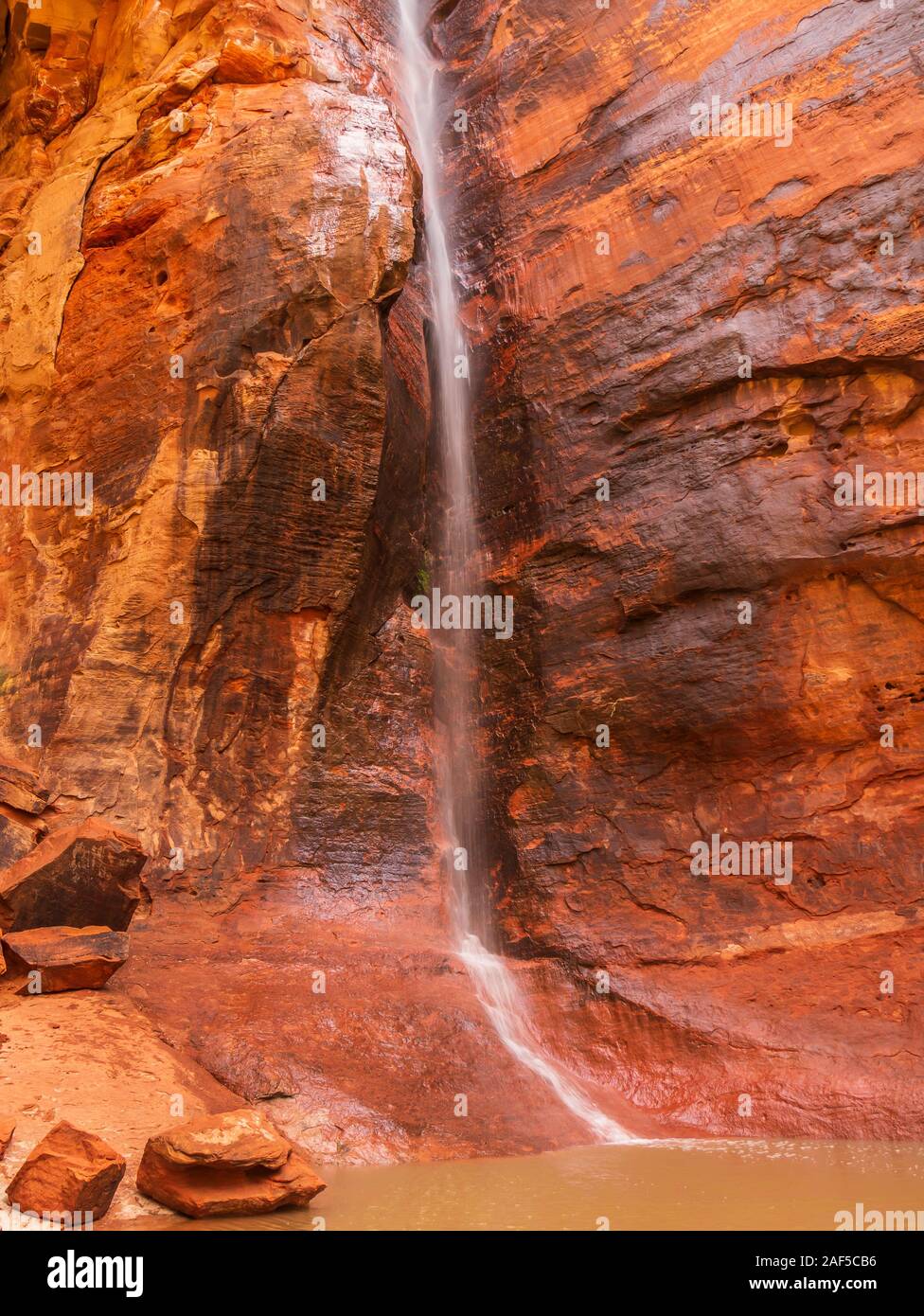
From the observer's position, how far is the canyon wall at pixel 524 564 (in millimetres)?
9516

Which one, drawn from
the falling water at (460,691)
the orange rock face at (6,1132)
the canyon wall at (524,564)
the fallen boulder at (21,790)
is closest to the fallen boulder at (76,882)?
the fallen boulder at (21,790)

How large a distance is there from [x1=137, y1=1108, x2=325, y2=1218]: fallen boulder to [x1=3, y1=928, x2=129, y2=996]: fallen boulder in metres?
2.39

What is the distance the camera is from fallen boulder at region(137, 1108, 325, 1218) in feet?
16.3

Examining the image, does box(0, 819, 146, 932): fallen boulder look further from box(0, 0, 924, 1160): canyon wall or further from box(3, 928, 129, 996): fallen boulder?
box(0, 0, 924, 1160): canyon wall

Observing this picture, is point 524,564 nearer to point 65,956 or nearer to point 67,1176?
point 65,956

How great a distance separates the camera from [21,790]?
845 centimetres

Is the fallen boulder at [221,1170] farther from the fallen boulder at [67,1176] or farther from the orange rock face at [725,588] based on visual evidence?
the orange rock face at [725,588]

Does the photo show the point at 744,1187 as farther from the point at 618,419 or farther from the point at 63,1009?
the point at 618,419

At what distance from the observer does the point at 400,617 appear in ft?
38.7

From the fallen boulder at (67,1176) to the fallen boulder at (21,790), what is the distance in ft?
13.0

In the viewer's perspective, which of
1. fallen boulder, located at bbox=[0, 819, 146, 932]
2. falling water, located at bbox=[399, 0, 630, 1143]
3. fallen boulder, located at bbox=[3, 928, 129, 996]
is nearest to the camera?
fallen boulder, located at bbox=[3, 928, 129, 996]

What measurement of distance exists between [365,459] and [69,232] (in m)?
4.05

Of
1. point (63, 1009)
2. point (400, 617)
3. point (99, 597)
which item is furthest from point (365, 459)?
point (63, 1009)

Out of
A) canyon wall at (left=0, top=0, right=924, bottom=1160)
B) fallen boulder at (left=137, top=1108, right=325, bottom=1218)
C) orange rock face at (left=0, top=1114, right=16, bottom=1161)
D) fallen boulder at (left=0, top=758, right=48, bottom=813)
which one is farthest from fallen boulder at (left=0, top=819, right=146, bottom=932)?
fallen boulder at (left=137, top=1108, right=325, bottom=1218)
